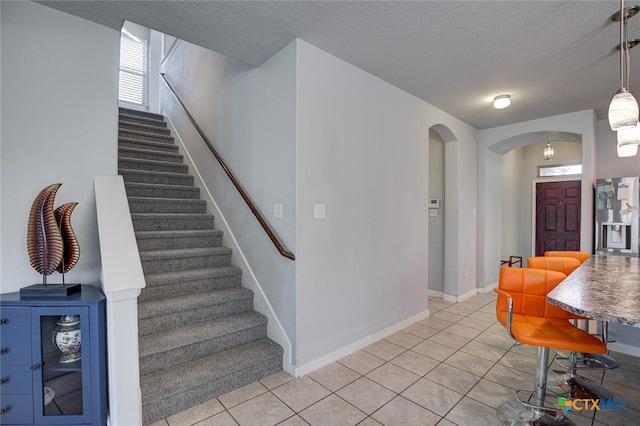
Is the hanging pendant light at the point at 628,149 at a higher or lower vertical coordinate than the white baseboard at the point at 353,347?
higher

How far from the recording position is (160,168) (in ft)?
13.8

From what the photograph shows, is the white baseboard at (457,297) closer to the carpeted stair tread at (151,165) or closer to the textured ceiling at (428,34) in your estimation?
the textured ceiling at (428,34)

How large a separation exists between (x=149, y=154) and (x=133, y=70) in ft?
10.8

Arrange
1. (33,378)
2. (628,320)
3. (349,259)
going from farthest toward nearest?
(349,259) < (33,378) < (628,320)

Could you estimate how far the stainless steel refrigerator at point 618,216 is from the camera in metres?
3.54

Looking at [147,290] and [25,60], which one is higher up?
[25,60]

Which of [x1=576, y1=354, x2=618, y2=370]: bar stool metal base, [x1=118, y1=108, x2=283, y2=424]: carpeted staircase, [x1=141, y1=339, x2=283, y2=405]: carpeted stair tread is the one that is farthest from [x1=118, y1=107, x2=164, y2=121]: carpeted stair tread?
[x1=576, y1=354, x2=618, y2=370]: bar stool metal base

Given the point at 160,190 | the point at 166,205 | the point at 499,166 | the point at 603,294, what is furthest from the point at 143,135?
the point at 499,166

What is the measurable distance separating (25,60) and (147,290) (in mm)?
1832

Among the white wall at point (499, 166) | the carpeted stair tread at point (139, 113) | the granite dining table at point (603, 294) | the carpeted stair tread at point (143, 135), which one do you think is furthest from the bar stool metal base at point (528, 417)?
the carpeted stair tread at point (139, 113)

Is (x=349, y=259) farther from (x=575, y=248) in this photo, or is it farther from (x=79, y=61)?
(x=575, y=248)

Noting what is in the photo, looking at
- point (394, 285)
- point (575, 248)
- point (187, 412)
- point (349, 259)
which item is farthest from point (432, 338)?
point (575, 248)

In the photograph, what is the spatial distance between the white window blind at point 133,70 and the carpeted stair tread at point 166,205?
3905mm

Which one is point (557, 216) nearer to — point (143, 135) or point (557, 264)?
point (557, 264)
